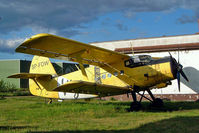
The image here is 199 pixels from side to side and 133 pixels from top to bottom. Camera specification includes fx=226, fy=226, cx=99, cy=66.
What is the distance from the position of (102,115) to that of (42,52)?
3892mm

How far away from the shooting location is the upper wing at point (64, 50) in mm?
8872

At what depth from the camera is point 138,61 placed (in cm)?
1154

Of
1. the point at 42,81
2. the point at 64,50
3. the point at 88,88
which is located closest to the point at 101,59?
the point at 88,88

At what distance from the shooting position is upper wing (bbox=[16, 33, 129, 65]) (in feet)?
29.1

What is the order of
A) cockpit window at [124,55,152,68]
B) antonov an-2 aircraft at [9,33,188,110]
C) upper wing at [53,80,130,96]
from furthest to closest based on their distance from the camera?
cockpit window at [124,55,152,68] < upper wing at [53,80,130,96] < antonov an-2 aircraft at [9,33,188,110]

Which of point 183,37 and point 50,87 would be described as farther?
point 183,37

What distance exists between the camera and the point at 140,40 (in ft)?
69.0

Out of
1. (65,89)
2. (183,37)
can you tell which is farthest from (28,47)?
(183,37)

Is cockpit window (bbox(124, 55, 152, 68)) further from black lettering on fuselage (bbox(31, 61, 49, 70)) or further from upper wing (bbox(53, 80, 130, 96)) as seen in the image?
black lettering on fuselage (bbox(31, 61, 49, 70))

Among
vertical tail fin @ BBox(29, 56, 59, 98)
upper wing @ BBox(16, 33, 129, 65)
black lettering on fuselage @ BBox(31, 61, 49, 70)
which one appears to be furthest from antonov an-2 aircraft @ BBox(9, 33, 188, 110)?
black lettering on fuselage @ BBox(31, 61, 49, 70)

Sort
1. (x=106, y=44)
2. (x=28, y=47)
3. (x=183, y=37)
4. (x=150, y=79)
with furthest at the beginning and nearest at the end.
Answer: (x=106, y=44) → (x=183, y=37) → (x=150, y=79) → (x=28, y=47)

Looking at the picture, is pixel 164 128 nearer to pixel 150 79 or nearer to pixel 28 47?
pixel 150 79

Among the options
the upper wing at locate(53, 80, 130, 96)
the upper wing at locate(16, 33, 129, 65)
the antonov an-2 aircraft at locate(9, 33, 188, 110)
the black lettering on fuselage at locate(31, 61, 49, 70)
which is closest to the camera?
the upper wing at locate(16, 33, 129, 65)

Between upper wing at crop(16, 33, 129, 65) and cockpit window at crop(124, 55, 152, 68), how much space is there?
0.37 metres
